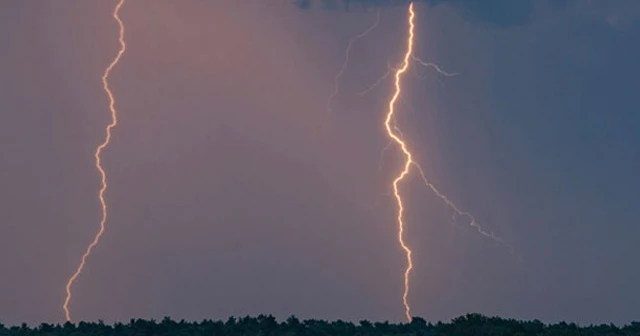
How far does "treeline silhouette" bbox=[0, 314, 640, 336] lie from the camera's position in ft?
119

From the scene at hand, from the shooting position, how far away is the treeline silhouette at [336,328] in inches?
1431

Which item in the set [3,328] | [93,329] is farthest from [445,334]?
[3,328]

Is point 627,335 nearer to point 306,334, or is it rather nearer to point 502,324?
point 502,324

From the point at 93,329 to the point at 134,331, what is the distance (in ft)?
7.33

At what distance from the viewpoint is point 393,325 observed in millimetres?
40062

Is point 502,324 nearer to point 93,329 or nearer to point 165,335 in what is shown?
point 165,335

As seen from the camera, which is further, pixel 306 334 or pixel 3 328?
pixel 3 328

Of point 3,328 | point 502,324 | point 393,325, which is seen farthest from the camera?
point 3,328

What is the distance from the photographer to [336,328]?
125ft

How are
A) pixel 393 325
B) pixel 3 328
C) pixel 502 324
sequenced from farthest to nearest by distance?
pixel 3 328 → pixel 393 325 → pixel 502 324

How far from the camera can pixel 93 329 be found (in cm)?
4025

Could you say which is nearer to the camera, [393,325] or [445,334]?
[445,334]

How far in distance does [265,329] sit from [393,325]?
4.17 metres

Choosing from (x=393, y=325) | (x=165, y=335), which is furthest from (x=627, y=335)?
(x=165, y=335)
